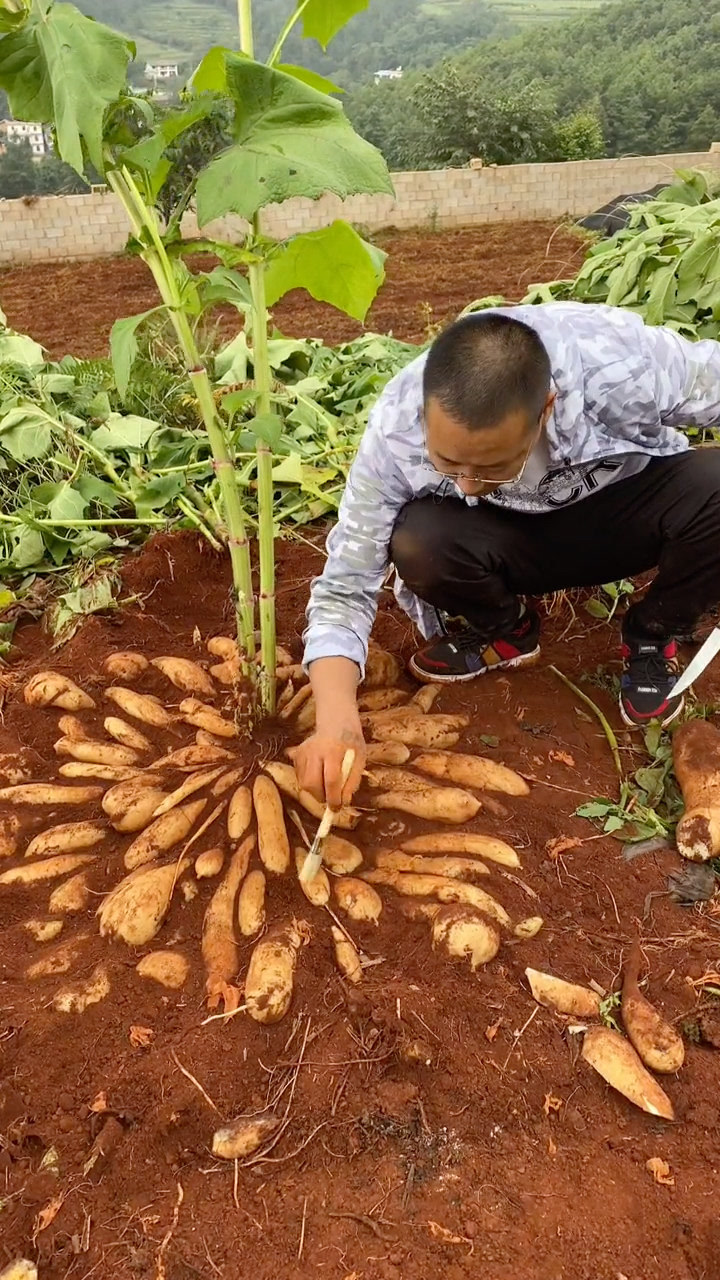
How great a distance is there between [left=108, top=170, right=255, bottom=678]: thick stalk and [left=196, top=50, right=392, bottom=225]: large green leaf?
0.69 feet

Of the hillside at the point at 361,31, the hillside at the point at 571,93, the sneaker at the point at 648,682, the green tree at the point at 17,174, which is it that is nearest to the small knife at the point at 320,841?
the sneaker at the point at 648,682

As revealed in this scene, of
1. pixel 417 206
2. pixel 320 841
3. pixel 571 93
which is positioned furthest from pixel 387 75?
pixel 320 841

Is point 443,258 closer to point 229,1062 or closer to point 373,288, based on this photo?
point 373,288

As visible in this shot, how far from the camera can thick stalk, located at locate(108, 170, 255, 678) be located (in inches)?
55.6

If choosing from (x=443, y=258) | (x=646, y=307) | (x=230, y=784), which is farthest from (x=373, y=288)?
(x=443, y=258)

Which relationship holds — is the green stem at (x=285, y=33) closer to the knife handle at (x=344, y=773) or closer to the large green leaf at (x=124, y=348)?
the large green leaf at (x=124, y=348)

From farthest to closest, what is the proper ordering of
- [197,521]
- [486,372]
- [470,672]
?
1. [197,521]
2. [470,672]
3. [486,372]

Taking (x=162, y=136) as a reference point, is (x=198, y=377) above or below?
below

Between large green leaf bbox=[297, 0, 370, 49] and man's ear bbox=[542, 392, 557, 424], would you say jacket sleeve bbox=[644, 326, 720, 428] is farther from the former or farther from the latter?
large green leaf bbox=[297, 0, 370, 49]

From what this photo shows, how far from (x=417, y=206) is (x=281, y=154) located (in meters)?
11.2

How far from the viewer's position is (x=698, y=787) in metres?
1.77

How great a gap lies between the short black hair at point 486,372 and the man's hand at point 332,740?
525 millimetres

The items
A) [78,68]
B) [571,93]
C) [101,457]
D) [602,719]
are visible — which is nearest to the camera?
[78,68]

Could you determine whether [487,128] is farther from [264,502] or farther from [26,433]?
[264,502]
